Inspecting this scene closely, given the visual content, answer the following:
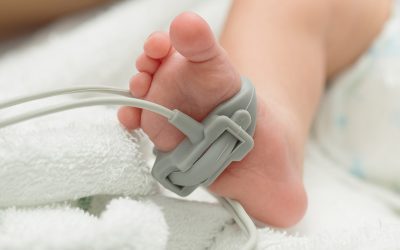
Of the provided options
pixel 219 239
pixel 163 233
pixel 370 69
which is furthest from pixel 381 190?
pixel 163 233

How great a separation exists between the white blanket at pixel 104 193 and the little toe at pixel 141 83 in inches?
2.2

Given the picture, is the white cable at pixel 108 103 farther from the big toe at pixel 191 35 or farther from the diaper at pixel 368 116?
the diaper at pixel 368 116

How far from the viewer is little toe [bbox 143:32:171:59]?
55 cm

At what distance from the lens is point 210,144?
22.3 inches

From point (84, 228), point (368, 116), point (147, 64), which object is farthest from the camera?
point (368, 116)

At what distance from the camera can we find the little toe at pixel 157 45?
1.82 ft

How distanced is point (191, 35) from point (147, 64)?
8cm

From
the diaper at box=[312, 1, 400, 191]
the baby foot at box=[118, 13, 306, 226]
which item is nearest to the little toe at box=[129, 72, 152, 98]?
the baby foot at box=[118, 13, 306, 226]

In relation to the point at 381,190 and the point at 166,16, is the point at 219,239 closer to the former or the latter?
the point at 381,190

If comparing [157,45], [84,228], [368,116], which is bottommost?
[368,116]

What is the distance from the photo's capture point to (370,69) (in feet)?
2.98

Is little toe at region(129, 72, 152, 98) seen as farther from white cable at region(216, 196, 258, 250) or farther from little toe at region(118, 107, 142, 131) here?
white cable at region(216, 196, 258, 250)

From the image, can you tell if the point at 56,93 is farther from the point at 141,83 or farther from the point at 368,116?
the point at 368,116

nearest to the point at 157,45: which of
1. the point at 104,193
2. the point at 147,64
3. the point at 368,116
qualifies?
the point at 147,64
